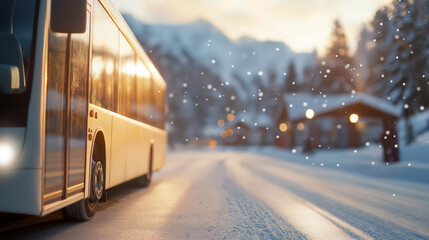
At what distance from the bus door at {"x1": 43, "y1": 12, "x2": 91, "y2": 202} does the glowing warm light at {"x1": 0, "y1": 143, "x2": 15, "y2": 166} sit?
0.33m

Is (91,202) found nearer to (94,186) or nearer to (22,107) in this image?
(94,186)

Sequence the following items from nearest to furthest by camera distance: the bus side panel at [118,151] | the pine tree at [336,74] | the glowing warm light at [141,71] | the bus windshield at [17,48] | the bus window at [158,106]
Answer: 1. the bus windshield at [17,48]
2. the bus side panel at [118,151]
3. the glowing warm light at [141,71]
4. the bus window at [158,106]
5. the pine tree at [336,74]

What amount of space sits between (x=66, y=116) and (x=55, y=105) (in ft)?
1.10

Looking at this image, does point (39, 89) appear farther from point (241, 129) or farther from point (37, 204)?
point (241, 129)

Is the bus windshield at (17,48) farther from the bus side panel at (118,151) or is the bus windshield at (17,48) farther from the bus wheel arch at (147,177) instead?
the bus wheel arch at (147,177)

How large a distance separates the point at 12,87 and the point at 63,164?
1037 mm

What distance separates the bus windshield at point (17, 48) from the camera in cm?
503

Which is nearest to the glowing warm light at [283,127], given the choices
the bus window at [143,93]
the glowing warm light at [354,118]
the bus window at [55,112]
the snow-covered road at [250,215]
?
the glowing warm light at [354,118]

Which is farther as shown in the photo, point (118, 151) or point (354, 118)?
point (354, 118)

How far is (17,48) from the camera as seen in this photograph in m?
5.26

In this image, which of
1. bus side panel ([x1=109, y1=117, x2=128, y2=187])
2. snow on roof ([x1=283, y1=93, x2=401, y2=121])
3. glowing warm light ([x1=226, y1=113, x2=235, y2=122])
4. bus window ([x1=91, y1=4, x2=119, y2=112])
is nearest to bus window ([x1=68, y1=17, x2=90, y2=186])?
bus window ([x1=91, y1=4, x2=119, y2=112])

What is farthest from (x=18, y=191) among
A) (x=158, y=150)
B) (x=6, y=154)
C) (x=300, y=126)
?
(x=300, y=126)

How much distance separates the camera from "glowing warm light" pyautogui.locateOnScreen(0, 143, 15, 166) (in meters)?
4.90

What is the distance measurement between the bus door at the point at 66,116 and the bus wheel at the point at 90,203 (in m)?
0.71
